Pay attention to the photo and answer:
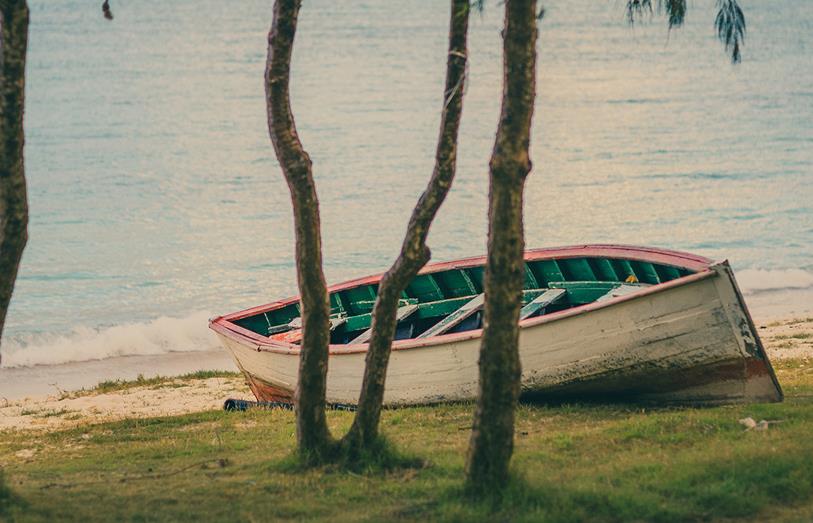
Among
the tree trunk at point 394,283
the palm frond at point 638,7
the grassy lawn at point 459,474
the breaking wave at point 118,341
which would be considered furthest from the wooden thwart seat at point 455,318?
the breaking wave at point 118,341

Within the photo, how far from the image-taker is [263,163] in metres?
48.4

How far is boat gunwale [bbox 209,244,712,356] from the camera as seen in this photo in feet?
36.9

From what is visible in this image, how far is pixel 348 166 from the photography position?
47.2 meters

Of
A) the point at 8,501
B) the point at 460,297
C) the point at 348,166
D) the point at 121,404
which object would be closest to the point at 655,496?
the point at 8,501

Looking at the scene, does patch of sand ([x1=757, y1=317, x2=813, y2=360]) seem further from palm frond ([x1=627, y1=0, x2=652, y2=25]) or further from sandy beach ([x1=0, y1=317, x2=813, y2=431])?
palm frond ([x1=627, y1=0, x2=652, y2=25])

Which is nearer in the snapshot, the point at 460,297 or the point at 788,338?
the point at 460,297

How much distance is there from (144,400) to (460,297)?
4876 mm

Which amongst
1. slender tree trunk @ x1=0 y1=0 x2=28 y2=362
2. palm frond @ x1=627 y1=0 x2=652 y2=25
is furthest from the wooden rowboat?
slender tree trunk @ x1=0 y1=0 x2=28 y2=362

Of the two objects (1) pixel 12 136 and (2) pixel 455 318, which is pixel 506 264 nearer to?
(1) pixel 12 136

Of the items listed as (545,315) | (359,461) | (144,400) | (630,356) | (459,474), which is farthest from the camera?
(144,400)

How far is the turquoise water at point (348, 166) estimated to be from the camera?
31.1m

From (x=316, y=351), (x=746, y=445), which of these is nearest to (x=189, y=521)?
(x=316, y=351)

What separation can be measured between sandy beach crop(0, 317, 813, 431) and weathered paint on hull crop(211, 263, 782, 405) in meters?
3.74

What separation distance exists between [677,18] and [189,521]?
5954 mm
